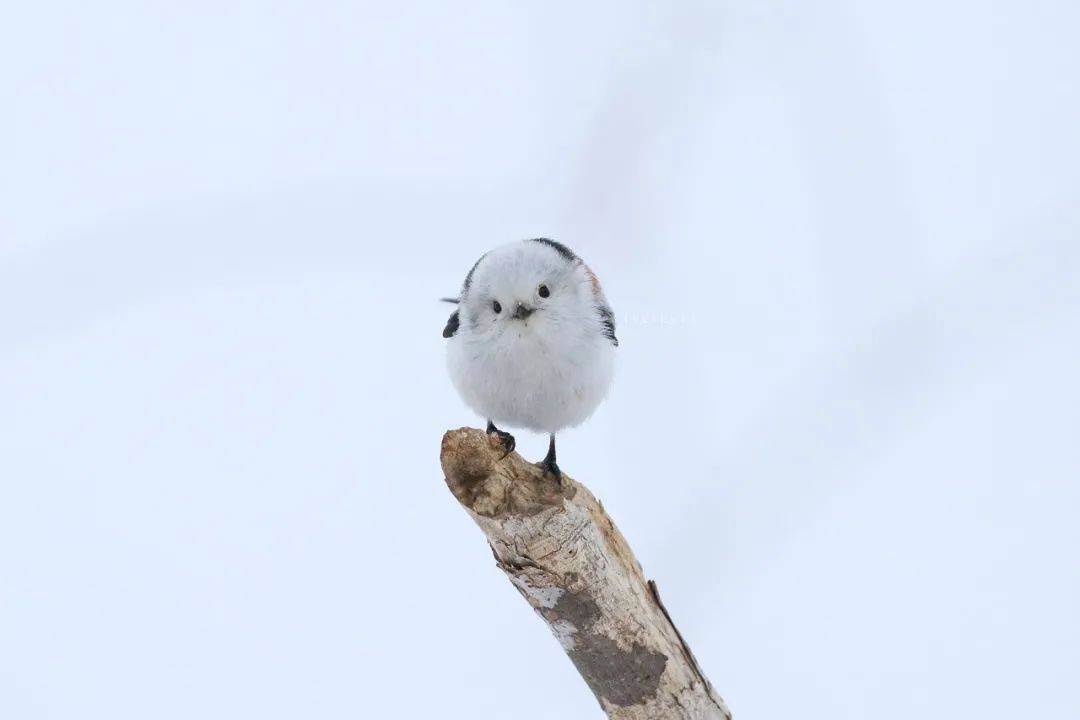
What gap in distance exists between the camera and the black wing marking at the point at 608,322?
3.73m

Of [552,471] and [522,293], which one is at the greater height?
[522,293]

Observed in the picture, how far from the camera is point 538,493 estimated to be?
114 inches

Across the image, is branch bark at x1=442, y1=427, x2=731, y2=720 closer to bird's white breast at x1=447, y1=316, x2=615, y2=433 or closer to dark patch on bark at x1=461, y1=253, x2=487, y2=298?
bird's white breast at x1=447, y1=316, x2=615, y2=433

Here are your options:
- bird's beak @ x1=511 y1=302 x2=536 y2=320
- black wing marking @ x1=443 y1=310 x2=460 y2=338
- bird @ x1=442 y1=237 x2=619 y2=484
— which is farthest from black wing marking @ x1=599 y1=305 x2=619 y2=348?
black wing marking @ x1=443 y1=310 x2=460 y2=338

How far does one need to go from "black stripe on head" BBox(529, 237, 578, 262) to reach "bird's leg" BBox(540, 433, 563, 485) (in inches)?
26.9

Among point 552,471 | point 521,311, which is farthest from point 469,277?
point 552,471

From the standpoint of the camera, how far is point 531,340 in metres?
3.37

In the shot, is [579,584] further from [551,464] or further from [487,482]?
[551,464]

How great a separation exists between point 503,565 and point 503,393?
0.74m

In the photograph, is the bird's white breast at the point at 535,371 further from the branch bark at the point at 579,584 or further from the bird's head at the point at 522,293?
the branch bark at the point at 579,584

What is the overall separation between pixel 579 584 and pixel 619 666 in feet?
0.94

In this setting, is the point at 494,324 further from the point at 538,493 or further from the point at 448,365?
the point at 538,493

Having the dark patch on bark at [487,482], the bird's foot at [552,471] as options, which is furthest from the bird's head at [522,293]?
the dark patch on bark at [487,482]

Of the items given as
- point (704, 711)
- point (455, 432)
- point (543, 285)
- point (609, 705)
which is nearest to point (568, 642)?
point (609, 705)
